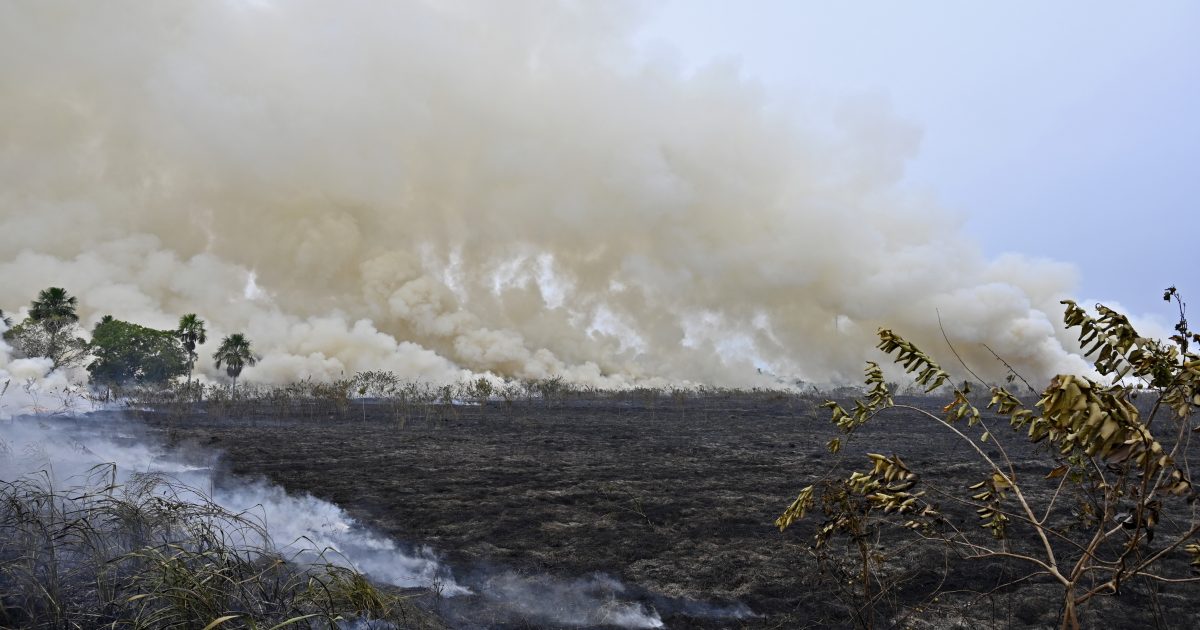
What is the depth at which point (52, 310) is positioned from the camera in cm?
4669

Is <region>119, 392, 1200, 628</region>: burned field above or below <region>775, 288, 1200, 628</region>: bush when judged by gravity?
below

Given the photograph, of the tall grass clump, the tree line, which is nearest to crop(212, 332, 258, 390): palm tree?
the tree line

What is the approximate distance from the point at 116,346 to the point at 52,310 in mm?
5605

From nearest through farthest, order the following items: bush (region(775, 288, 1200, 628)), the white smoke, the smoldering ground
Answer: bush (region(775, 288, 1200, 628)) < the smoldering ground < the white smoke

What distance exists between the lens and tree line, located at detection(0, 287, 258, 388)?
46.8m

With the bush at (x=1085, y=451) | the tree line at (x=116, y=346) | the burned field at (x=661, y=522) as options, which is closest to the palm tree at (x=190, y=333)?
the tree line at (x=116, y=346)

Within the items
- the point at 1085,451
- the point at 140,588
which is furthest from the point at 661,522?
the point at 1085,451

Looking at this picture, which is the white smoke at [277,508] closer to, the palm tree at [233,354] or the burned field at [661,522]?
the burned field at [661,522]

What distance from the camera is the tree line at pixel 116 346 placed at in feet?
154

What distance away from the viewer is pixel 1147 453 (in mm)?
2330

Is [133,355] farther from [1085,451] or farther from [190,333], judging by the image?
[1085,451]

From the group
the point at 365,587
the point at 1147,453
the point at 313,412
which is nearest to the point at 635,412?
the point at 313,412

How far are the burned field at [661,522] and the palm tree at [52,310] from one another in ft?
112

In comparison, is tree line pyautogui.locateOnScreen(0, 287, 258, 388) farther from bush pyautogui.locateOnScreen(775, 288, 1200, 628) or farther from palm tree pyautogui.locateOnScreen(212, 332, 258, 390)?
bush pyautogui.locateOnScreen(775, 288, 1200, 628)
